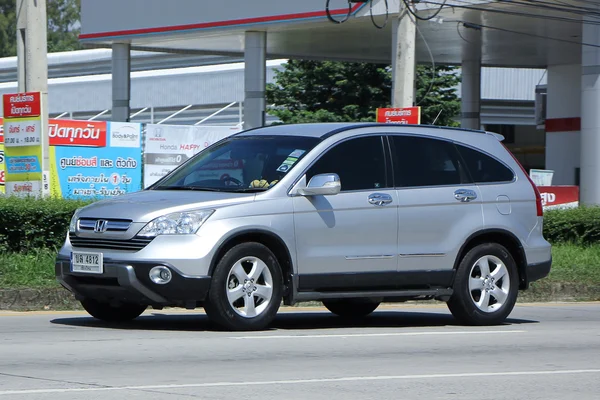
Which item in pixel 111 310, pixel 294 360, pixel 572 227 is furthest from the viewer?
pixel 572 227

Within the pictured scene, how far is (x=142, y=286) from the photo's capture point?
10.2 m

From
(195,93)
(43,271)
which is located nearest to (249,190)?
(43,271)

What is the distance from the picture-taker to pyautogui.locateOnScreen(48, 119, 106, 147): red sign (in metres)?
26.7

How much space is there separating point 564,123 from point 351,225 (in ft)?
104

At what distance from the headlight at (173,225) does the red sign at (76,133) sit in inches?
657

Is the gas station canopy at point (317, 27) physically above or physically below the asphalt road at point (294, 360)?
above

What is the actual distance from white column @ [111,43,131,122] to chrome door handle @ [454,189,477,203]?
2545 cm

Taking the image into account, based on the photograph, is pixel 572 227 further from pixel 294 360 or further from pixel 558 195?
pixel 294 360

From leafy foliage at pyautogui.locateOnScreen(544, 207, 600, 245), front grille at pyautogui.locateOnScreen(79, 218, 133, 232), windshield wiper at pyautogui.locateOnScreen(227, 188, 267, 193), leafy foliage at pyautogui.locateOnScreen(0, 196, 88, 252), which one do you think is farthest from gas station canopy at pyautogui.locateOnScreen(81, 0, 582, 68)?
front grille at pyautogui.locateOnScreen(79, 218, 133, 232)

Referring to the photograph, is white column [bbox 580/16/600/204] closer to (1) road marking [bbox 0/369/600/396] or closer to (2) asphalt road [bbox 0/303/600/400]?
(2) asphalt road [bbox 0/303/600/400]

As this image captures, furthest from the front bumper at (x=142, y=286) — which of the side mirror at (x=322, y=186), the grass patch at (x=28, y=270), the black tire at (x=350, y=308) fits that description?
the grass patch at (x=28, y=270)

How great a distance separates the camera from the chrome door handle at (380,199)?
11383 millimetres

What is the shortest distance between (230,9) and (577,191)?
10.7 m

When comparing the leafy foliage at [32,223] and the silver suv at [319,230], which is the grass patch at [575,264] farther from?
the leafy foliage at [32,223]
